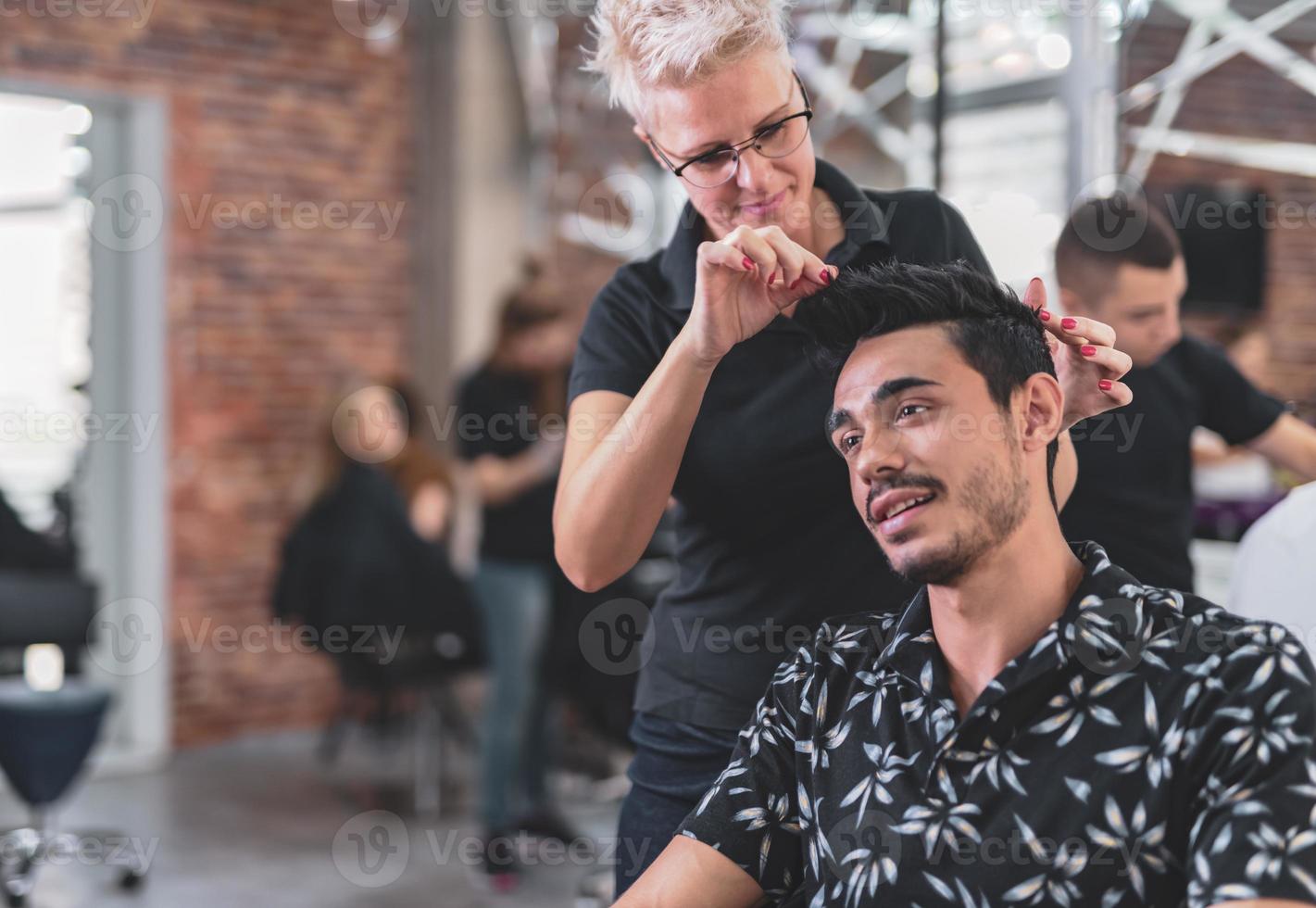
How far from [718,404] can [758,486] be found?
0.10 m

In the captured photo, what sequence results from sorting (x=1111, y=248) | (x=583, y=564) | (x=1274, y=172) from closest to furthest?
1. (x=583, y=564)
2. (x=1111, y=248)
3. (x=1274, y=172)

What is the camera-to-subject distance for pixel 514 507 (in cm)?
392

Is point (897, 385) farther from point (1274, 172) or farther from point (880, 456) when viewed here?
point (1274, 172)

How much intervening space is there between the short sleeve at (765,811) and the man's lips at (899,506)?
0.22m

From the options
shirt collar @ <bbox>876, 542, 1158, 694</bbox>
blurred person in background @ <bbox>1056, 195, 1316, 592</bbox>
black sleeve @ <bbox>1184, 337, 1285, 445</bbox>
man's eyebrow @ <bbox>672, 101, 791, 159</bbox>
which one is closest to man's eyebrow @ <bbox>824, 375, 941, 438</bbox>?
shirt collar @ <bbox>876, 542, 1158, 694</bbox>

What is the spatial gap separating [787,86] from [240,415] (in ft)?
14.1

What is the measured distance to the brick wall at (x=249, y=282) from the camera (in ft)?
17.3

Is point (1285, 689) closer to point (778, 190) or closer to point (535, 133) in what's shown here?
point (778, 190)

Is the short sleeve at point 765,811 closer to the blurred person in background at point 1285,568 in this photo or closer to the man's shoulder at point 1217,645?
the man's shoulder at point 1217,645

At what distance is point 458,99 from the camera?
5734 millimetres

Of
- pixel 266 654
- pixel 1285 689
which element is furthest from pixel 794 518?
pixel 266 654

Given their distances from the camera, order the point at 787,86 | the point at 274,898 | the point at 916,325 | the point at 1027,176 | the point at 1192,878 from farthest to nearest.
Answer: the point at 274,898 → the point at 1027,176 → the point at 787,86 → the point at 916,325 → the point at 1192,878

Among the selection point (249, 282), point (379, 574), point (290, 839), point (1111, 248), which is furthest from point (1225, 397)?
point (249, 282)

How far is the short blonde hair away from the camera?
4.68 ft
